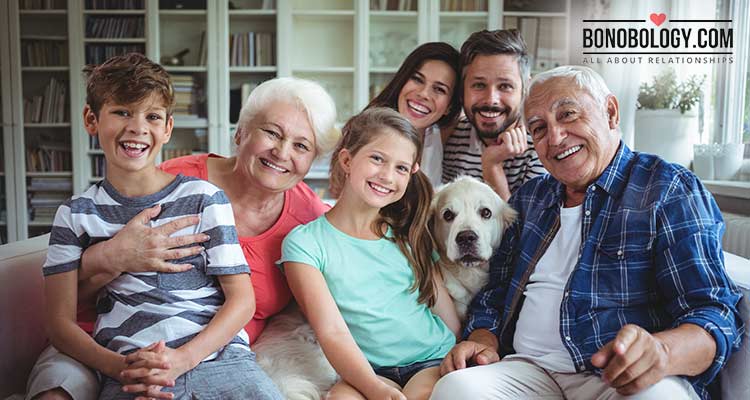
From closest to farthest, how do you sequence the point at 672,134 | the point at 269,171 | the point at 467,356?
the point at 467,356 < the point at 269,171 < the point at 672,134

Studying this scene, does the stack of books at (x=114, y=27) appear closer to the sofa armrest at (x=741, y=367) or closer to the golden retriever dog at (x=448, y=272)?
the golden retriever dog at (x=448, y=272)

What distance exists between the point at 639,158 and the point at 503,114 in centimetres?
79

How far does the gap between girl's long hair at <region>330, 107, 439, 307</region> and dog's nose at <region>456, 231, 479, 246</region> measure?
100mm

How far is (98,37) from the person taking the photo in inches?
189

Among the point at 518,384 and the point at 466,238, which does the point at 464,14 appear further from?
the point at 518,384

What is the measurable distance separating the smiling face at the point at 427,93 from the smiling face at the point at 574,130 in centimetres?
79

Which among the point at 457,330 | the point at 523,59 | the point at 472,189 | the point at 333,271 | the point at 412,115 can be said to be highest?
the point at 523,59

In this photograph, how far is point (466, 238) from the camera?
154cm

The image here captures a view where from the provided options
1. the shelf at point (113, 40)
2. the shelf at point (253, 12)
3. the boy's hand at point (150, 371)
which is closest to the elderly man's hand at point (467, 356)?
the boy's hand at point (150, 371)

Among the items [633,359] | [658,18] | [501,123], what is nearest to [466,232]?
[633,359]

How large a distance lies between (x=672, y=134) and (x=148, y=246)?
9.50 ft

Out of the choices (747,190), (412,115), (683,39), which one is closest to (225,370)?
(412,115)

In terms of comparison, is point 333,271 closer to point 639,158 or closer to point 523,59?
point 639,158

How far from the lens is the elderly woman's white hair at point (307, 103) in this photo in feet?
5.15
